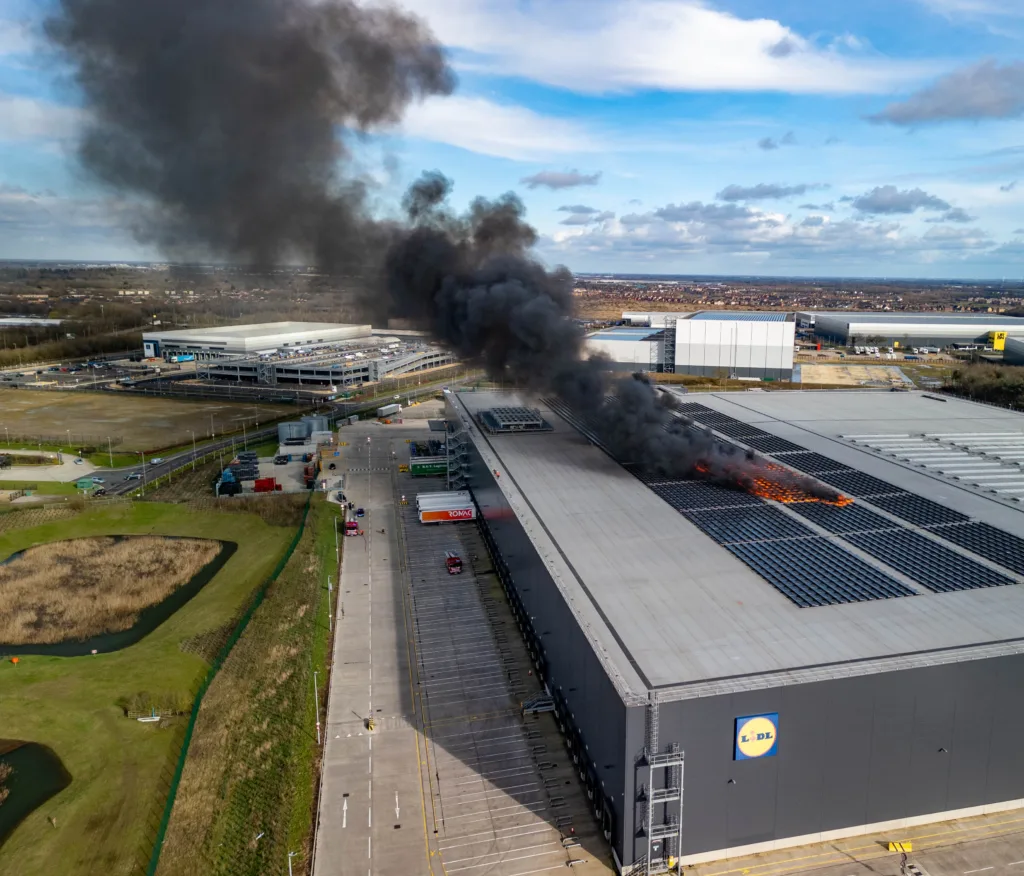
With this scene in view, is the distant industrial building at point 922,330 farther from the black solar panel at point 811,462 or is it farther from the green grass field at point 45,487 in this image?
the green grass field at point 45,487

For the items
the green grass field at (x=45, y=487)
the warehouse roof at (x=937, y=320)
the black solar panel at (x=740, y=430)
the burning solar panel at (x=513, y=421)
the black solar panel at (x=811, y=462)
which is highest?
the warehouse roof at (x=937, y=320)

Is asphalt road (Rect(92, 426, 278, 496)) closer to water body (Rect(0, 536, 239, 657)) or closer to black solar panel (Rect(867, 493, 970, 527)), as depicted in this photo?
water body (Rect(0, 536, 239, 657))

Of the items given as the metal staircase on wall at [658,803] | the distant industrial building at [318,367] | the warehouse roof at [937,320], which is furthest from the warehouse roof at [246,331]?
the metal staircase on wall at [658,803]

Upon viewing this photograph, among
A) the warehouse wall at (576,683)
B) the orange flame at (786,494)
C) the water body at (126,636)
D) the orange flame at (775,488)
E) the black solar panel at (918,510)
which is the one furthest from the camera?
the orange flame at (775,488)

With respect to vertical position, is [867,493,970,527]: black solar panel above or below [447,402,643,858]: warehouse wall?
above

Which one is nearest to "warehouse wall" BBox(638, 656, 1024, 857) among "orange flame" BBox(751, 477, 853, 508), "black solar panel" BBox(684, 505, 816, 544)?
"black solar panel" BBox(684, 505, 816, 544)

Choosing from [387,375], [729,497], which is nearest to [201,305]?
[387,375]
